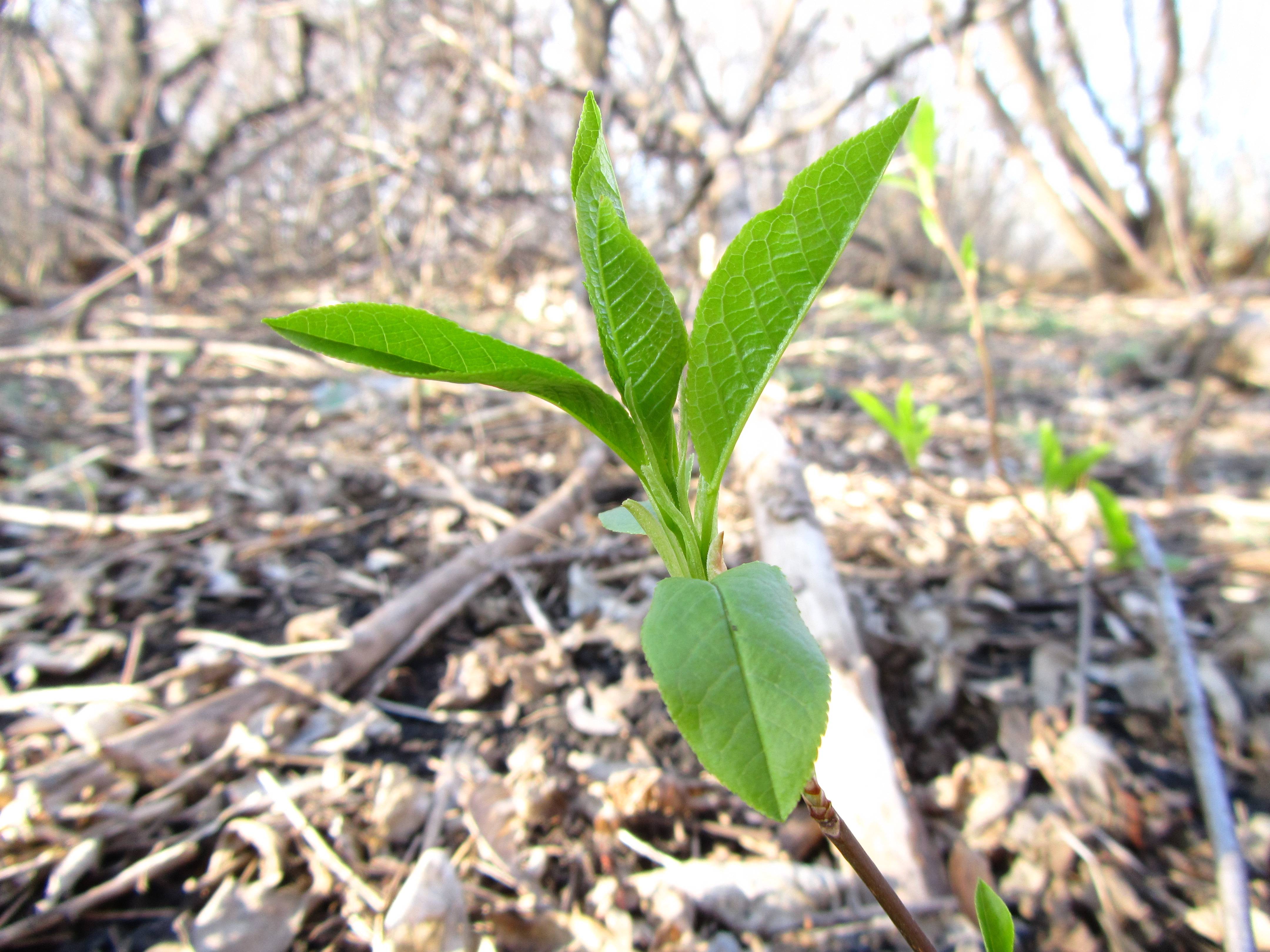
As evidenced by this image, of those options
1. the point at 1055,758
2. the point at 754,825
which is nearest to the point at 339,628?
the point at 754,825

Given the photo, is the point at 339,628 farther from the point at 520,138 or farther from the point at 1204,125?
the point at 1204,125

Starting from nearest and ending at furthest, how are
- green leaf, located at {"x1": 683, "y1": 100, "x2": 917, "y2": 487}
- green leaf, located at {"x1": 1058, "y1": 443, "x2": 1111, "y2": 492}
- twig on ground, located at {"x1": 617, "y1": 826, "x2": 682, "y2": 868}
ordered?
green leaf, located at {"x1": 683, "y1": 100, "x2": 917, "y2": 487} → twig on ground, located at {"x1": 617, "y1": 826, "x2": 682, "y2": 868} → green leaf, located at {"x1": 1058, "y1": 443, "x2": 1111, "y2": 492}

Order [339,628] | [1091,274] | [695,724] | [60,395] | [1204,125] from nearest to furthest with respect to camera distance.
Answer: [695,724]
[339,628]
[60,395]
[1204,125]
[1091,274]

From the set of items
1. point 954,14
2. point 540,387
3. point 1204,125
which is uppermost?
point 1204,125

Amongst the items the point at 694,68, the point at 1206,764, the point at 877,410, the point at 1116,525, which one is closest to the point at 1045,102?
the point at 694,68

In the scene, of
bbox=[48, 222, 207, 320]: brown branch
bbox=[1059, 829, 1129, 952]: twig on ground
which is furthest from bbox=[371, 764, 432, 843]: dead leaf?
bbox=[48, 222, 207, 320]: brown branch

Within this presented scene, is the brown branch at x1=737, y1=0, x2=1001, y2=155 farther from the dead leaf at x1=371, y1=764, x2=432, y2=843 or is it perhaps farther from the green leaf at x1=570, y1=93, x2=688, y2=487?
the dead leaf at x1=371, y1=764, x2=432, y2=843
